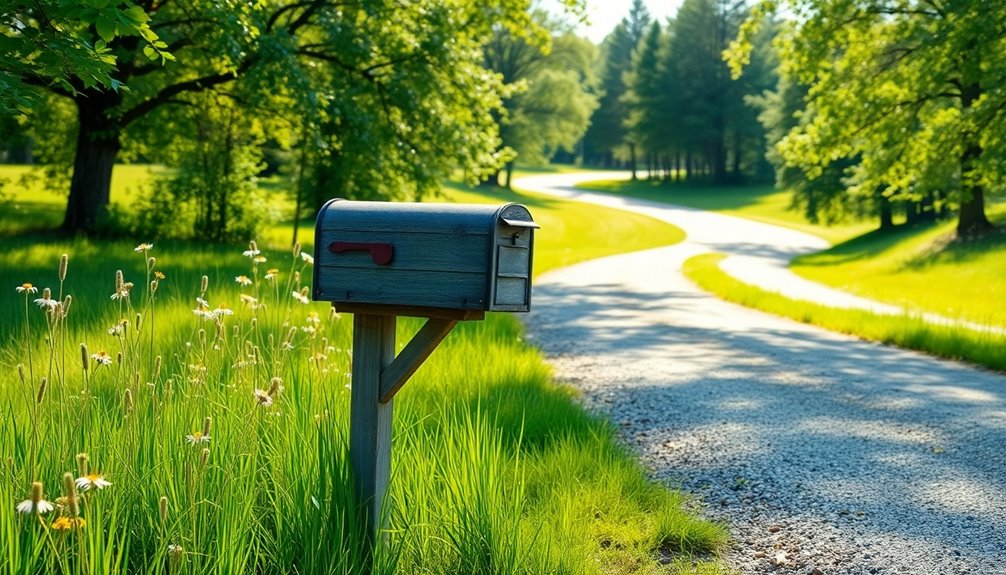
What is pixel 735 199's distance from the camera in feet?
247

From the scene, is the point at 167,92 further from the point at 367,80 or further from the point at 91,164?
the point at 367,80

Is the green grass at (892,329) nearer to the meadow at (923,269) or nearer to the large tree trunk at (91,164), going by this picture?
the meadow at (923,269)

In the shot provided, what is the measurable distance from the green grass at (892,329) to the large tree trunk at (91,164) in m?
12.8

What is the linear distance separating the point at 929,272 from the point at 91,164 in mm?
21118

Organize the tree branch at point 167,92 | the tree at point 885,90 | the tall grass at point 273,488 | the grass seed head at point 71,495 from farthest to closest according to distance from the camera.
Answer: the tree branch at point 167,92
the tree at point 885,90
the tall grass at point 273,488
the grass seed head at point 71,495

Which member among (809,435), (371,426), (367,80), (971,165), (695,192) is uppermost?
(367,80)

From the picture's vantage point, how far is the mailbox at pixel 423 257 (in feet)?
11.7

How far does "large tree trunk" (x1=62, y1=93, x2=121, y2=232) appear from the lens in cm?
1909

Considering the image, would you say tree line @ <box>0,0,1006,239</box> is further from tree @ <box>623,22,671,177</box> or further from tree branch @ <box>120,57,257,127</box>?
tree @ <box>623,22,671,177</box>

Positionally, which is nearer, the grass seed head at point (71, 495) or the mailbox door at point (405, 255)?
the grass seed head at point (71, 495)

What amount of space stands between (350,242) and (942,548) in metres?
3.27

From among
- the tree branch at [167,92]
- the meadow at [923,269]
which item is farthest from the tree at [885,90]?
the tree branch at [167,92]

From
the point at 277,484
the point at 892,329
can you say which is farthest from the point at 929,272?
the point at 277,484

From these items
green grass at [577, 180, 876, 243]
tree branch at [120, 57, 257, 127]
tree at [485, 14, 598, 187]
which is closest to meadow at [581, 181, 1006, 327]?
green grass at [577, 180, 876, 243]
